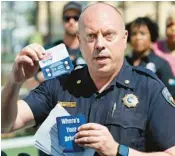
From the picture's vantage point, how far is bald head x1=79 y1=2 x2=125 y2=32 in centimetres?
259

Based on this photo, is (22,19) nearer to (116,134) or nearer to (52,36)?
(52,36)

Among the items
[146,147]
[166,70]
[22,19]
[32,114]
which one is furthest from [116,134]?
[22,19]

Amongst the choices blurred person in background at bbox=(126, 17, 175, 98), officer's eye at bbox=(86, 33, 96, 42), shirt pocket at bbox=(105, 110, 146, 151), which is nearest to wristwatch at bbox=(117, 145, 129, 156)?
shirt pocket at bbox=(105, 110, 146, 151)

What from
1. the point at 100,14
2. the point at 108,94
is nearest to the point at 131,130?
the point at 108,94

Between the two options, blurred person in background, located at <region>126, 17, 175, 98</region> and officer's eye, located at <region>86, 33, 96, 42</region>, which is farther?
blurred person in background, located at <region>126, 17, 175, 98</region>

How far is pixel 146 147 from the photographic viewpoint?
8.24ft

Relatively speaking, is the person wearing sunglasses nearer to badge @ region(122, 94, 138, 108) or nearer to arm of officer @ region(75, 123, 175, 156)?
badge @ region(122, 94, 138, 108)

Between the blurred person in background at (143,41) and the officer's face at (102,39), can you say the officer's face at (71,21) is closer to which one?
the blurred person in background at (143,41)

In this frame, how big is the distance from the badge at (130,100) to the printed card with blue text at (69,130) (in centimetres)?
26

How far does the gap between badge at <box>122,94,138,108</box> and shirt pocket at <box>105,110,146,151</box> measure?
4 centimetres

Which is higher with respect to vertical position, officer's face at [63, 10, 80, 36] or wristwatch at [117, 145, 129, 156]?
officer's face at [63, 10, 80, 36]

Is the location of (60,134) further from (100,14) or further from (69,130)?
(100,14)

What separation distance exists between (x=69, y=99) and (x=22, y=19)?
7.90 m

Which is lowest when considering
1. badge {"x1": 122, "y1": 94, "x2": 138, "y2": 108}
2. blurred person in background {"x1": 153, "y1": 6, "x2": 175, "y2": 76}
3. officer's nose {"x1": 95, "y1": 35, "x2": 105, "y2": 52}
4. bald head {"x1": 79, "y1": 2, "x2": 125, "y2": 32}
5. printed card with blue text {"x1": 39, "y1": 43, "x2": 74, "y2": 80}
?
blurred person in background {"x1": 153, "y1": 6, "x2": 175, "y2": 76}
